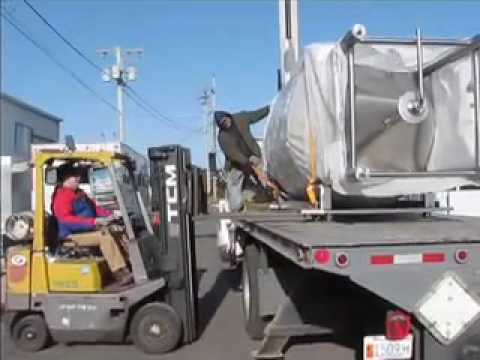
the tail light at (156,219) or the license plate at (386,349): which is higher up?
the tail light at (156,219)

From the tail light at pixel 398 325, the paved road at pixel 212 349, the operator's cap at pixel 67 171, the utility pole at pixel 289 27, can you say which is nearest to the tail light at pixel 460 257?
the tail light at pixel 398 325

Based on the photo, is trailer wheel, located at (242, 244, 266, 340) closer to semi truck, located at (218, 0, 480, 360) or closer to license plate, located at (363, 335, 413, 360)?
semi truck, located at (218, 0, 480, 360)

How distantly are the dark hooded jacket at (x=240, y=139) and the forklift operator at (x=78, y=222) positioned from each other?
244cm

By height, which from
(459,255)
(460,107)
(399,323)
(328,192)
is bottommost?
(399,323)

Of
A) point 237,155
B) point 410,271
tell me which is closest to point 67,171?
point 237,155

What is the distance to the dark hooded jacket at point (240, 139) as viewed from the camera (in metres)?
8.76

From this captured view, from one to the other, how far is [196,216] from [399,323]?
3.42 m

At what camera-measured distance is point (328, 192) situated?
5.27 meters

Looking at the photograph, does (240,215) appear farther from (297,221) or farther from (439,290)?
(439,290)

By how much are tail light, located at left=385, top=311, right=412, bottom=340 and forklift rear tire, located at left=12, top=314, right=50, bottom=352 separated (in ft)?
12.4

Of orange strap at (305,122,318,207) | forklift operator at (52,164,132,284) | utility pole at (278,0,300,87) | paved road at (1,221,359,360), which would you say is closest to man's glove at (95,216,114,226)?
forklift operator at (52,164,132,284)

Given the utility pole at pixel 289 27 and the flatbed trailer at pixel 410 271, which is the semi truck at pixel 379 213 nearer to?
the flatbed trailer at pixel 410 271

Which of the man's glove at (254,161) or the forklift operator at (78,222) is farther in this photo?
the man's glove at (254,161)

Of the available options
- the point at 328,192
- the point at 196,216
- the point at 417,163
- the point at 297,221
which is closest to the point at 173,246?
the point at 196,216
